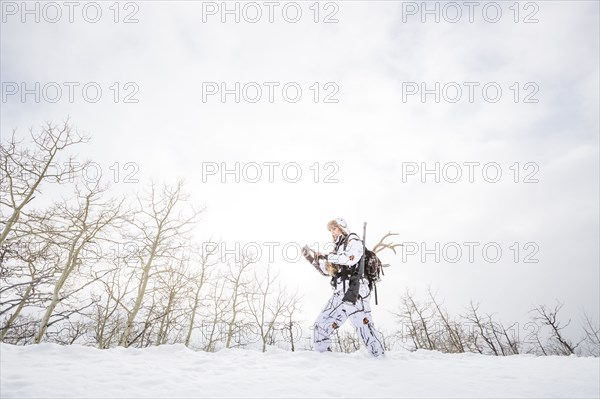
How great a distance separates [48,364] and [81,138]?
10942 mm

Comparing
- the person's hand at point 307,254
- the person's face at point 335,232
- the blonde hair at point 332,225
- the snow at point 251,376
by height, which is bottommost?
the snow at point 251,376

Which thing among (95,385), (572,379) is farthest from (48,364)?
(572,379)

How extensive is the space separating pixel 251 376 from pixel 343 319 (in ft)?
7.84

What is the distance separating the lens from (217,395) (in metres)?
2.46

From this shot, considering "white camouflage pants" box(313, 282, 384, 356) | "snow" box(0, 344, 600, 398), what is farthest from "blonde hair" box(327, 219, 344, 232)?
"snow" box(0, 344, 600, 398)

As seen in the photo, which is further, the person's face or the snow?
the person's face

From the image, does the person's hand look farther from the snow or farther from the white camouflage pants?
the snow

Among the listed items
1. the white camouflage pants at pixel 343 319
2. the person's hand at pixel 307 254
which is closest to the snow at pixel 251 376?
the white camouflage pants at pixel 343 319

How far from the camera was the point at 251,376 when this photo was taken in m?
3.03

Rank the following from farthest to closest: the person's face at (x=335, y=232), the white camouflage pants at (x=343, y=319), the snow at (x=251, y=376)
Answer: the person's face at (x=335, y=232), the white camouflage pants at (x=343, y=319), the snow at (x=251, y=376)

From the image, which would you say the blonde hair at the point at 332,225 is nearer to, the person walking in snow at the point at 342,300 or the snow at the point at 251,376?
the person walking in snow at the point at 342,300

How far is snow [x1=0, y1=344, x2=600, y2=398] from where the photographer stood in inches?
96.0

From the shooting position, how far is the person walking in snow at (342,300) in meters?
4.96

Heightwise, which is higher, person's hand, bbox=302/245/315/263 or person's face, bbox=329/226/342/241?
person's face, bbox=329/226/342/241
